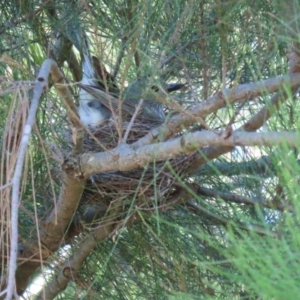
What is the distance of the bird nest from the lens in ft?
5.46

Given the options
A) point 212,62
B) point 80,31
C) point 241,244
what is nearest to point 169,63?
point 212,62

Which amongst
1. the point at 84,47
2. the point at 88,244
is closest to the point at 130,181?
the point at 88,244

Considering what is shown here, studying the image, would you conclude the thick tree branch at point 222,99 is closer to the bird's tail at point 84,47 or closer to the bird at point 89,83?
the bird at point 89,83

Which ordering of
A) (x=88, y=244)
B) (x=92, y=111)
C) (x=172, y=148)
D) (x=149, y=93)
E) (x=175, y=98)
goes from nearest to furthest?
(x=172, y=148)
(x=149, y=93)
(x=175, y=98)
(x=88, y=244)
(x=92, y=111)

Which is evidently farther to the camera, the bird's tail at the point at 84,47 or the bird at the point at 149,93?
the bird's tail at the point at 84,47

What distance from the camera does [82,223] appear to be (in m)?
1.78

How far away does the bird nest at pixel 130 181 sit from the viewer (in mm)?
1664

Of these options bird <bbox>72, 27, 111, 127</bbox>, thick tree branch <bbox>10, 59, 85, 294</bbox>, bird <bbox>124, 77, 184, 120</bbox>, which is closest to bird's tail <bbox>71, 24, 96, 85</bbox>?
bird <bbox>72, 27, 111, 127</bbox>

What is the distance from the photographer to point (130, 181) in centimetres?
175

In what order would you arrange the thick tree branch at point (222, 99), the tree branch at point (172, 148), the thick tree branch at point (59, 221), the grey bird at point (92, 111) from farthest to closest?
the grey bird at point (92, 111)
the thick tree branch at point (59, 221)
the thick tree branch at point (222, 99)
the tree branch at point (172, 148)

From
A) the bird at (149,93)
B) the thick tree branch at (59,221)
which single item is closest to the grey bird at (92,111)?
the bird at (149,93)

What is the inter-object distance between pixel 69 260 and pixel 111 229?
16cm

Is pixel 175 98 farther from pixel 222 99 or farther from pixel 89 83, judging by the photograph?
pixel 222 99

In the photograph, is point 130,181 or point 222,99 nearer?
point 222,99
